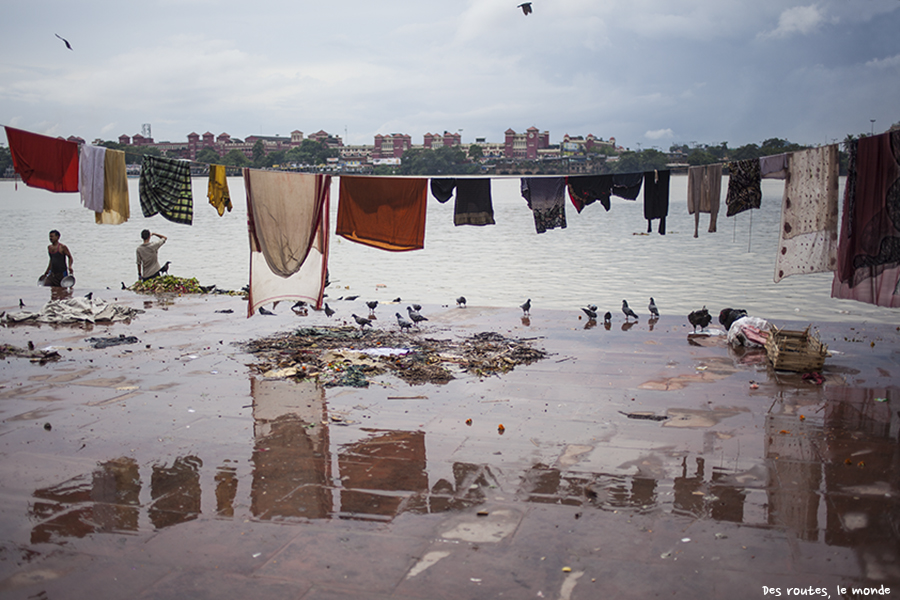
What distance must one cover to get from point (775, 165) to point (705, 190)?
8.89ft

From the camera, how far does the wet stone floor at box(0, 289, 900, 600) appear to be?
152 inches

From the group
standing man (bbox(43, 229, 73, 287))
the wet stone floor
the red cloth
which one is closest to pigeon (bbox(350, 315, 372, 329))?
the wet stone floor

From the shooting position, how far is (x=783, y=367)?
830 cm

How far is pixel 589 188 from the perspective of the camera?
1130 centimetres

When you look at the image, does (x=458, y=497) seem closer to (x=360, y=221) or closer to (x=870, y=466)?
(x=870, y=466)

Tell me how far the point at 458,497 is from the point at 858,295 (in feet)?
16.8

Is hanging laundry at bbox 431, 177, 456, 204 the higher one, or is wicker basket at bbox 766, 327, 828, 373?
hanging laundry at bbox 431, 177, 456, 204

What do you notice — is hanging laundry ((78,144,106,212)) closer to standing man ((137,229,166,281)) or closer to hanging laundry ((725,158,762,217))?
standing man ((137,229,166,281))

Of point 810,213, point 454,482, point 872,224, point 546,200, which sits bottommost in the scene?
point 454,482

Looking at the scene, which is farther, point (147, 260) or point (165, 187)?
point (147, 260)

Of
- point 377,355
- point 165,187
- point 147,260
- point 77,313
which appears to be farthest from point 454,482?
point 147,260

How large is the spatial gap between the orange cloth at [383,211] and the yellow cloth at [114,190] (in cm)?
318

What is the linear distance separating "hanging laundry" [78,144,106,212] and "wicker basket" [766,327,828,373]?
9414 mm

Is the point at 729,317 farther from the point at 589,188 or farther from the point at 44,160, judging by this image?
the point at 44,160
